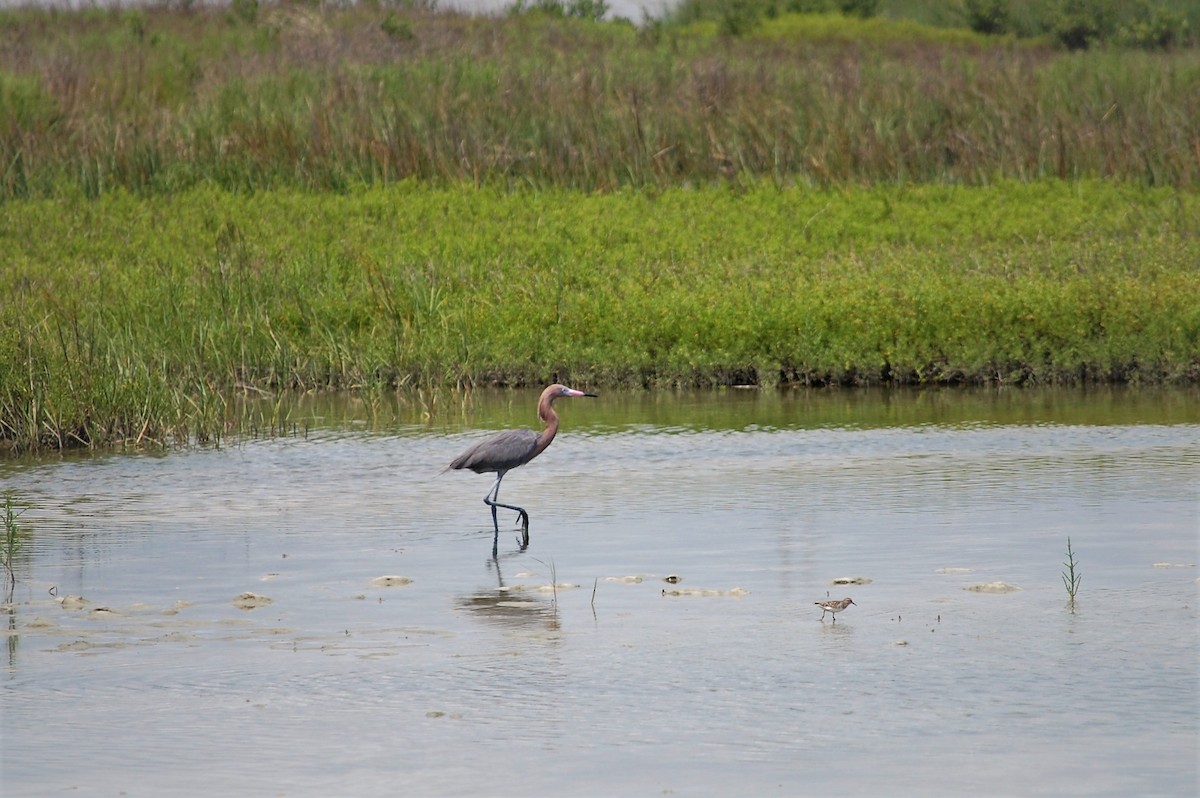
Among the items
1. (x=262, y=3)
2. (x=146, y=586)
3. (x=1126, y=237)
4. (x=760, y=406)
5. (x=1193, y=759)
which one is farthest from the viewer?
(x=262, y=3)

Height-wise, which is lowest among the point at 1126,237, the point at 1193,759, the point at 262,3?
the point at 1193,759

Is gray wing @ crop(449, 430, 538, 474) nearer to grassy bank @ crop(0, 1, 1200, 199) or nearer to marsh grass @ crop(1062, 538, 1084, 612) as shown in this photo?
marsh grass @ crop(1062, 538, 1084, 612)

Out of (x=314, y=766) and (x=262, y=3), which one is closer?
(x=314, y=766)

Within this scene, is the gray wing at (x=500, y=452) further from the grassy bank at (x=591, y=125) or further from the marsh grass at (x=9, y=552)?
the grassy bank at (x=591, y=125)

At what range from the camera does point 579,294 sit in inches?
717

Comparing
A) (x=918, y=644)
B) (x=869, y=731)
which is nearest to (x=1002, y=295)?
(x=918, y=644)

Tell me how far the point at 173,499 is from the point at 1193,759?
7.08 meters

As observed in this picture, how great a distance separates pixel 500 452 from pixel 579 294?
7.99m

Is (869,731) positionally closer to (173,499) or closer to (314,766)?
(314,766)

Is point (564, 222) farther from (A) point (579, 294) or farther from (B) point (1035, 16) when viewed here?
(B) point (1035, 16)

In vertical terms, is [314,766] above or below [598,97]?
below

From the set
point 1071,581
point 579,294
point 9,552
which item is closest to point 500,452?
point 9,552

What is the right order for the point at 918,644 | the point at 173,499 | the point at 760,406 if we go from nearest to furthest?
the point at 918,644 < the point at 173,499 < the point at 760,406

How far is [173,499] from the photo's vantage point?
1124 cm
